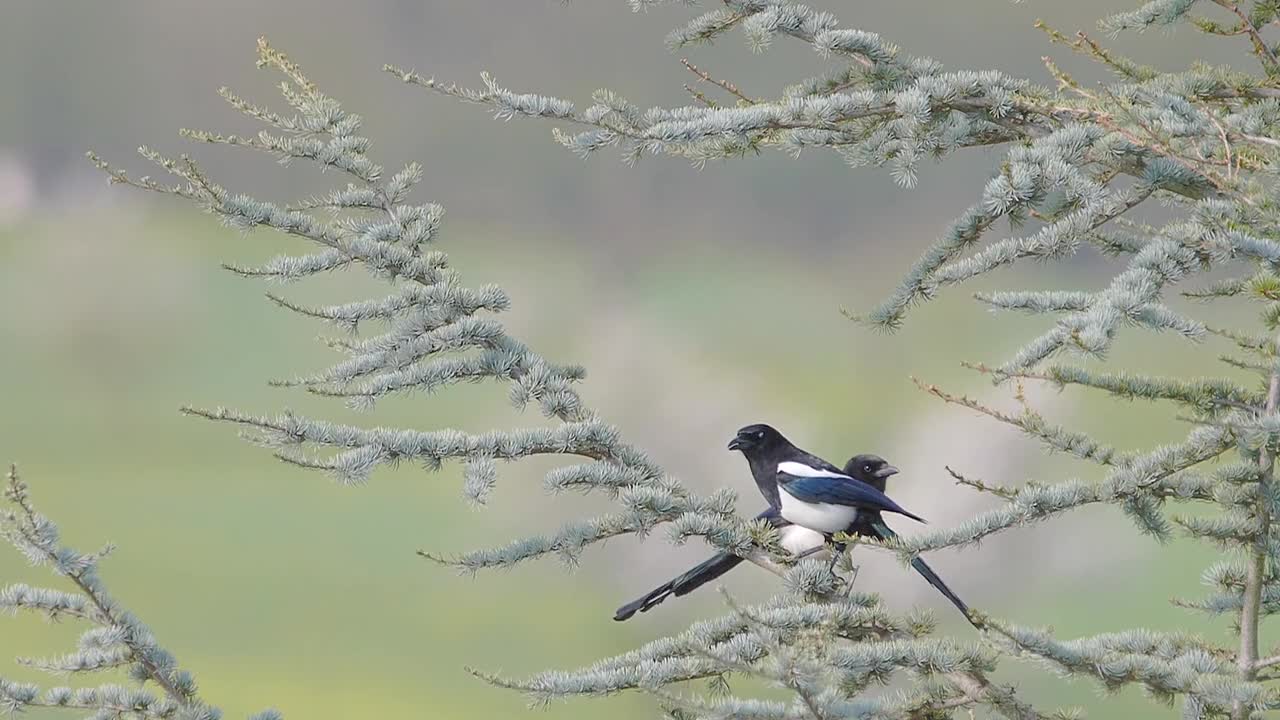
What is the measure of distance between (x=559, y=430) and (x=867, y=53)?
0.95 metres

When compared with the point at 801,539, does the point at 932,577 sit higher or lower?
lower

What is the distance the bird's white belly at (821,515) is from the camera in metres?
2.69

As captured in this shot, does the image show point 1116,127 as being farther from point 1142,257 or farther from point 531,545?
point 531,545

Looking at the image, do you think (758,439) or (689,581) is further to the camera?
(758,439)

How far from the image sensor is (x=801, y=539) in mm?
2740

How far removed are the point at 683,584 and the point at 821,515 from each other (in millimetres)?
360

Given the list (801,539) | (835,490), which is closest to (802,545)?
(801,539)

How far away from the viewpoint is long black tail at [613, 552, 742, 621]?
8.13 feet

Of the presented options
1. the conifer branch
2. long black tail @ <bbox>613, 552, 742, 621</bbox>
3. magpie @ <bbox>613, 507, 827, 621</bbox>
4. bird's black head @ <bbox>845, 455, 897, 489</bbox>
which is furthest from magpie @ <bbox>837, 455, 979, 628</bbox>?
the conifer branch

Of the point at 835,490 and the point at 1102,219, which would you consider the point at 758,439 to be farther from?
the point at 1102,219

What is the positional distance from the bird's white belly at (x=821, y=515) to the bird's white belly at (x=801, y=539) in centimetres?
2

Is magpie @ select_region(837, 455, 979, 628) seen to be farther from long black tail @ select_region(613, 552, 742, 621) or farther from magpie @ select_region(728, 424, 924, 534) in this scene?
long black tail @ select_region(613, 552, 742, 621)

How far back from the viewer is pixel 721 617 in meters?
2.36

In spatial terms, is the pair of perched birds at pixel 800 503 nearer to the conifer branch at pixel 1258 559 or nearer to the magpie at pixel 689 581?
the magpie at pixel 689 581
